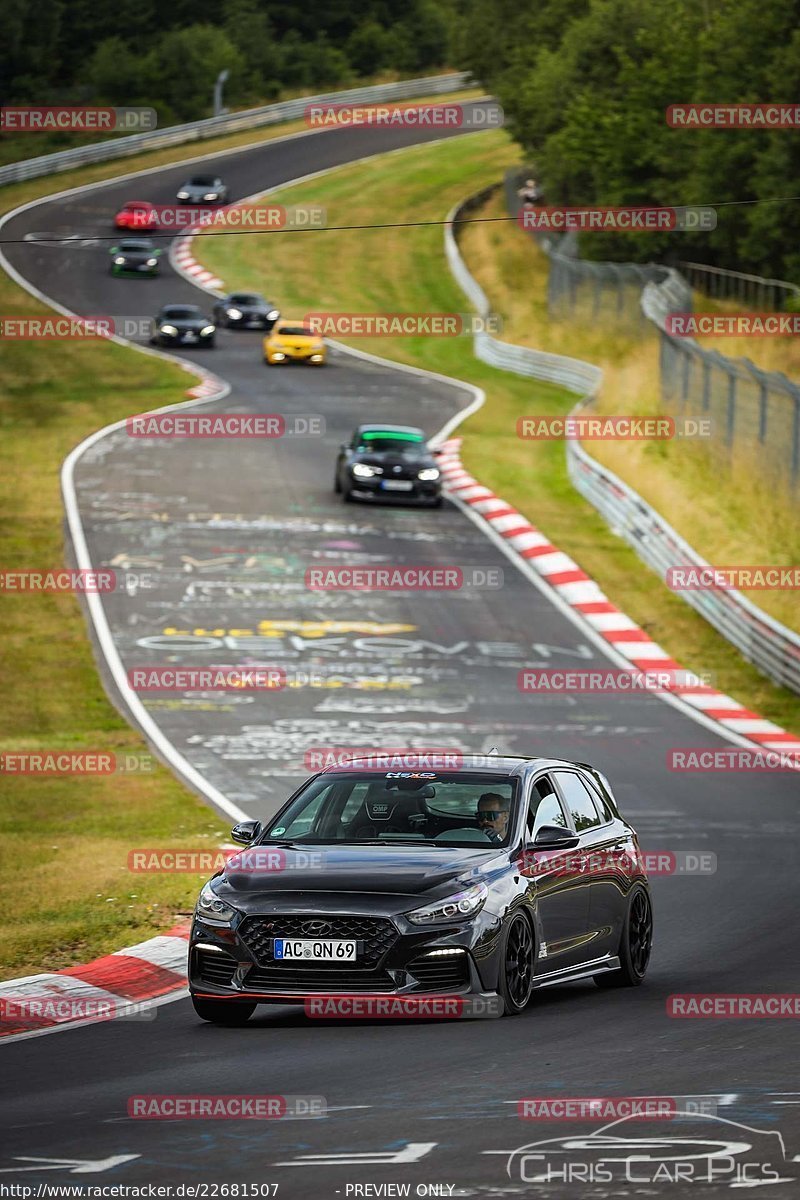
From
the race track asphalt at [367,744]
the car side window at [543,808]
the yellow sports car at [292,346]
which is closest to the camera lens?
the race track asphalt at [367,744]

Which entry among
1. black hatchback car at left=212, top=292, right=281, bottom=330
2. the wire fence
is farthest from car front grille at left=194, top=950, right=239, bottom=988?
black hatchback car at left=212, top=292, right=281, bottom=330

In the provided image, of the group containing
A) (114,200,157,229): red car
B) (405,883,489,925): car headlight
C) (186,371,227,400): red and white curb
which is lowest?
Result: (186,371,227,400): red and white curb

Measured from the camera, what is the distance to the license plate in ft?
34.5

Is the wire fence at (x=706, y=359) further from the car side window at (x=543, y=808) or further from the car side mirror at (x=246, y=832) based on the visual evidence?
the car side mirror at (x=246, y=832)

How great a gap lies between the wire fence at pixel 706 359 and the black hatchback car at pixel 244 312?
893cm

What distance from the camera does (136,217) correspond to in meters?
74.8

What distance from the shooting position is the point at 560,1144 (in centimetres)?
773

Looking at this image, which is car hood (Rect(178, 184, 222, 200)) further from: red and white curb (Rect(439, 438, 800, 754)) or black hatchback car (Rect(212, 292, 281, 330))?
red and white curb (Rect(439, 438, 800, 754))

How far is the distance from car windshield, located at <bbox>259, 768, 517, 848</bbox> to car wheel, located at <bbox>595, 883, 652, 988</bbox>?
1347 millimetres

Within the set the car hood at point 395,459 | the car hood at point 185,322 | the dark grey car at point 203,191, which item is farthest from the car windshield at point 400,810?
the dark grey car at point 203,191

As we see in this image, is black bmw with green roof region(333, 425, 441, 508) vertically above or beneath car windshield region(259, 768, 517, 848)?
beneath

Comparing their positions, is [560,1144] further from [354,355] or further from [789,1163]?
[354,355]

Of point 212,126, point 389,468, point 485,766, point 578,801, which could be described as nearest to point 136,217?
point 212,126

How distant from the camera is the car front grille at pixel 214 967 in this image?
10758 millimetres
